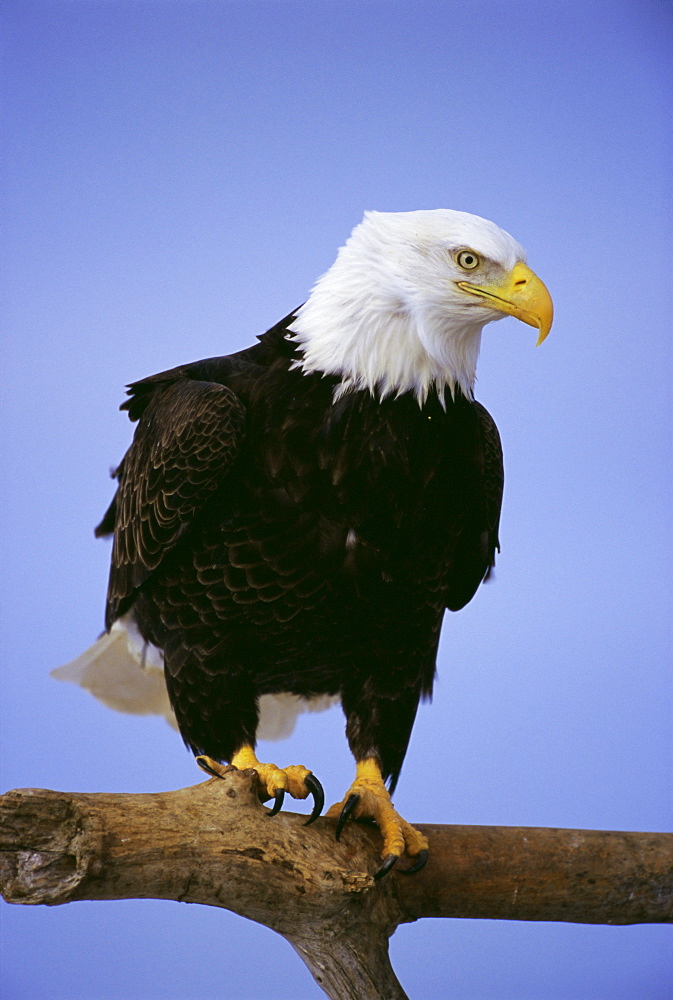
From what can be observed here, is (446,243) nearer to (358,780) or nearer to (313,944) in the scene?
(358,780)

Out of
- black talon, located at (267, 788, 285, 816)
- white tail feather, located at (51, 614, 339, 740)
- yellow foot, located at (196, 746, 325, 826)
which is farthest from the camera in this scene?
white tail feather, located at (51, 614, 339, 740)

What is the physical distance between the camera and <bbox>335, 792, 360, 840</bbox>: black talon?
2752mm

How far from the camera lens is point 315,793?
2.74m

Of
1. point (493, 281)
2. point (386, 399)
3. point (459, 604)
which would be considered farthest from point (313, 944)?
point (493, 281)

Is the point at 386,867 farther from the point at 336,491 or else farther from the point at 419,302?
the point at 419,302

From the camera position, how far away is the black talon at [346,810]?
9.03 feet

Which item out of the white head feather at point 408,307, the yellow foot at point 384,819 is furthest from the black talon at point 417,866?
the white head feather at point 408,307

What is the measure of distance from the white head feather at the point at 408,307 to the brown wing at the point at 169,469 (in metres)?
0.28

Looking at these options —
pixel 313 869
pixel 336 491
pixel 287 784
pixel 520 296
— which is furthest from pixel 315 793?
pixel 520 296

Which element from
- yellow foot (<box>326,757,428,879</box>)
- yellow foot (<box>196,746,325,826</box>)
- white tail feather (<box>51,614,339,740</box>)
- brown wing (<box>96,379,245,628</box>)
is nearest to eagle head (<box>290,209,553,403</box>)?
brown wing (<box>96,379,245,628</box>)

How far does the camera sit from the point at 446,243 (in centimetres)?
271

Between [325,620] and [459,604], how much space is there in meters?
0.63

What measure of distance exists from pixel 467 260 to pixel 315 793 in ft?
4.70

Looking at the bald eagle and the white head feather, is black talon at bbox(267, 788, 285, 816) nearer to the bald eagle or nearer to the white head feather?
the bald eagle
